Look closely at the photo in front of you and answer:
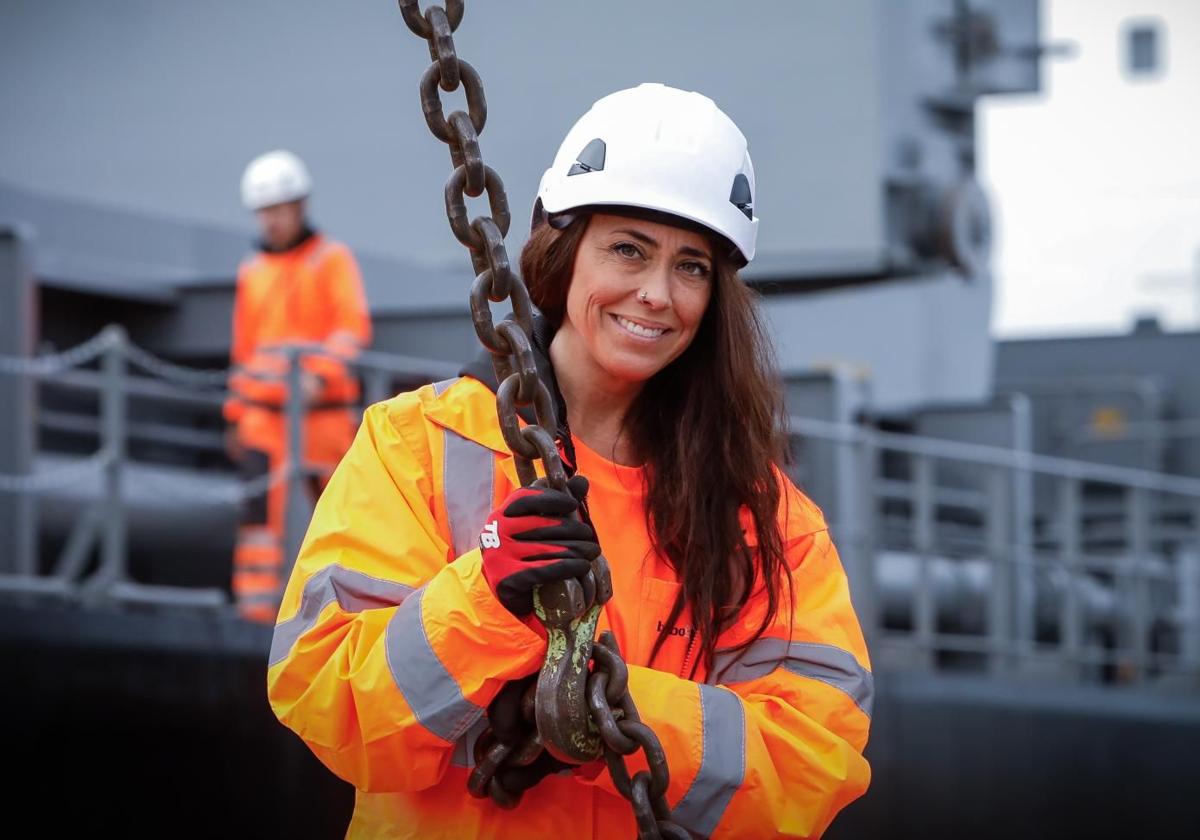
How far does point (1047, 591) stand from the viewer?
1043 cm

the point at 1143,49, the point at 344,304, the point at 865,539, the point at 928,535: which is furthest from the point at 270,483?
the point at 1143,49

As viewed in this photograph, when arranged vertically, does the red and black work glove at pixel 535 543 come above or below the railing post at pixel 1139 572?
above

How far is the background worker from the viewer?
6738mm

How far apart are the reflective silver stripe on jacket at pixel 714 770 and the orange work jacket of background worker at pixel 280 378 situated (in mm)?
4102

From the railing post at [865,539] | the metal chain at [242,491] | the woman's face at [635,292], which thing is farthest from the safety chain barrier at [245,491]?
the woman's face at [635,292]

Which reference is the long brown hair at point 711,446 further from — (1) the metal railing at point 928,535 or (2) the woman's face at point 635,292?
(1) the metal railing at point 928,535

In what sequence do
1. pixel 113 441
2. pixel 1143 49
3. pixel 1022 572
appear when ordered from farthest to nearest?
pixel 1143 49 < pixel 1022 572 < pixel 113 441

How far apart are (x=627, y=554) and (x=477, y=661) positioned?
372mm

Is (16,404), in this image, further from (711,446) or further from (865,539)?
(711,446)

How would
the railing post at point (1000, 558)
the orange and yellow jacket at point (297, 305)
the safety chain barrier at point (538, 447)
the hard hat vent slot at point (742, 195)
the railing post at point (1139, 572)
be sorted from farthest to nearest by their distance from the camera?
the railing post at point (1139, 572)
the railing post at point (1000, 558)
the orange and yellow jacket at point (297, 305)
the hard hat vent slot at point (742, 195)
the safety chain barrier at point (538, 447)

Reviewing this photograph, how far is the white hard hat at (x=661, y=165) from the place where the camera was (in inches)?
97.9

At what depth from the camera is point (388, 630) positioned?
2.28m

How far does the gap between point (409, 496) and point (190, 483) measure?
616 centimetres

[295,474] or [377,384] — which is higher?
[377,384]
